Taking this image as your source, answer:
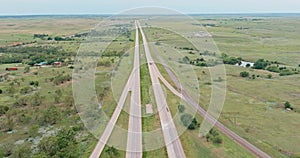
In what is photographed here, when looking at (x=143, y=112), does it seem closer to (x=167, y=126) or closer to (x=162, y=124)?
(x=162, y=124)

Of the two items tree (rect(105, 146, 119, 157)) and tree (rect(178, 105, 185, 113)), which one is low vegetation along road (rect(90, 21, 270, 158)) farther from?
tree (rect(178, 105, 185, 113))

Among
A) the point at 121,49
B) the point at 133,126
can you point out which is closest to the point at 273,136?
the point at 133,126

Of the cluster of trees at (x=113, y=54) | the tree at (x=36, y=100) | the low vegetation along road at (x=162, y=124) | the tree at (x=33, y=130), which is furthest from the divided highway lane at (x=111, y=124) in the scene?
the cluster of trees at (x=113, y=54)

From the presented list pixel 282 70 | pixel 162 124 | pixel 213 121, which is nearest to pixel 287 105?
pixel 213 121

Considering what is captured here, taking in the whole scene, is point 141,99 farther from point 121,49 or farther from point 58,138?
point 121,49

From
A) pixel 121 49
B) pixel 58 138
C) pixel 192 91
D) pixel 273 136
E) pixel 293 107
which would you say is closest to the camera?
pixel 58 138

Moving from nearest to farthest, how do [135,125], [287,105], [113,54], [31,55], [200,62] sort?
[135,125], [287,105], [200,62], [113,54], [31,55]

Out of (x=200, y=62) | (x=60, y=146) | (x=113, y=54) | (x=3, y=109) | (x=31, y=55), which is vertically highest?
(x=113, y=54)

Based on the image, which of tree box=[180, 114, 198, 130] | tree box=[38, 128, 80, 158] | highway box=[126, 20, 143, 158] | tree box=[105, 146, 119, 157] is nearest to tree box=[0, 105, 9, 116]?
tree box=[38, 128, 80, 158]
